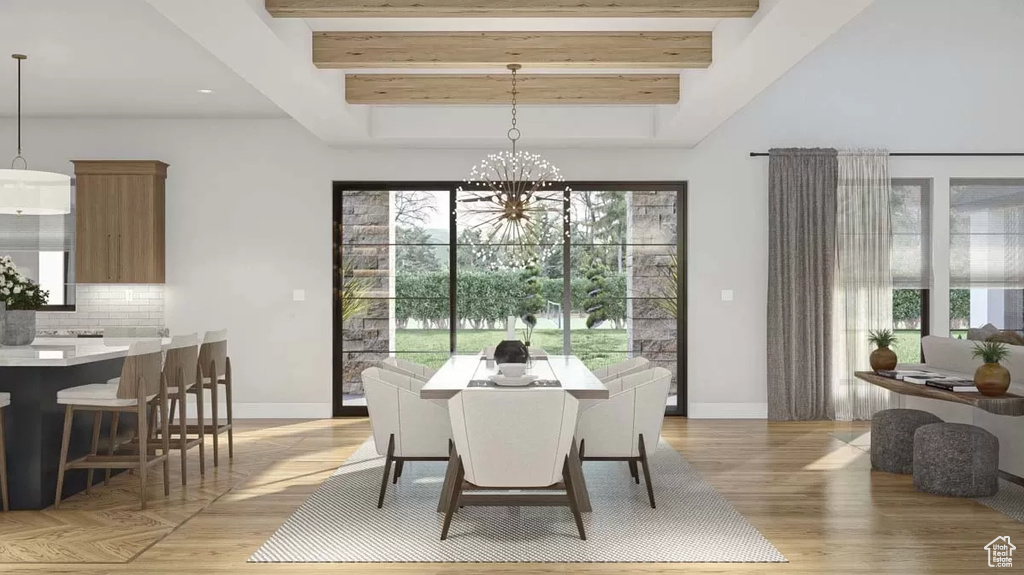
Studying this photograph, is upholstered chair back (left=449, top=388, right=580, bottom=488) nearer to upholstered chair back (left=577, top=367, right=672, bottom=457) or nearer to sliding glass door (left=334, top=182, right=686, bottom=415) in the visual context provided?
upholstered chair back (left=577, top=367, right=672, bottom=457)

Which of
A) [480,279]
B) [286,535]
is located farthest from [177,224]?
[286,535]

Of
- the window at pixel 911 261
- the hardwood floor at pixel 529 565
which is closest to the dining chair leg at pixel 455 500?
the hardwood floor at pixel 529 565

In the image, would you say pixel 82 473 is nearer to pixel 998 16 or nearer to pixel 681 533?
pixel 681 533

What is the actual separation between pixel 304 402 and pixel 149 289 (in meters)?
1.77

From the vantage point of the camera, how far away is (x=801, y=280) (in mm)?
7566

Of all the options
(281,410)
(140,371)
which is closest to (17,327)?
(140,371)

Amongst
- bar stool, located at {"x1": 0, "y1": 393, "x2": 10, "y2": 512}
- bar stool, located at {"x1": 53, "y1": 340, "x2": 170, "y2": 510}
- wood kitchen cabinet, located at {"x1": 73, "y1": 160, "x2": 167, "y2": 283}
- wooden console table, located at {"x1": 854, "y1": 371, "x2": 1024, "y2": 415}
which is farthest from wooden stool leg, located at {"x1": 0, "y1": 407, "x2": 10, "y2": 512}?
wooden console table, located at {"x1": 854, "y1": 371, "x2": 1024, "y2": 415}

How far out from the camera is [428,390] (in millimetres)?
4102

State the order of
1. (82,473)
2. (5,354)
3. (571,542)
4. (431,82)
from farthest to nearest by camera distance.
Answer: (431,82) → (82,473) → (5,354) → (571,542)

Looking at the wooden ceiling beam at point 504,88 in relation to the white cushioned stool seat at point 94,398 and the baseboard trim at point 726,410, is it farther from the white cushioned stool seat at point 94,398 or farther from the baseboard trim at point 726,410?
the baseboard trim at point 726,410

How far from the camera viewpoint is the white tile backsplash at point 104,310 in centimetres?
759

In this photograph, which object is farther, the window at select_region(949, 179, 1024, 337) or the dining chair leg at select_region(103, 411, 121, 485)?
the window at select_region(949, 179, 1024, 337)

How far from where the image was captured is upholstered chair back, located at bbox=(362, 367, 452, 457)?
177 inches

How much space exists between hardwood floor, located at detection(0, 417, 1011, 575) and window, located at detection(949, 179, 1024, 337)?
235 centimetres
